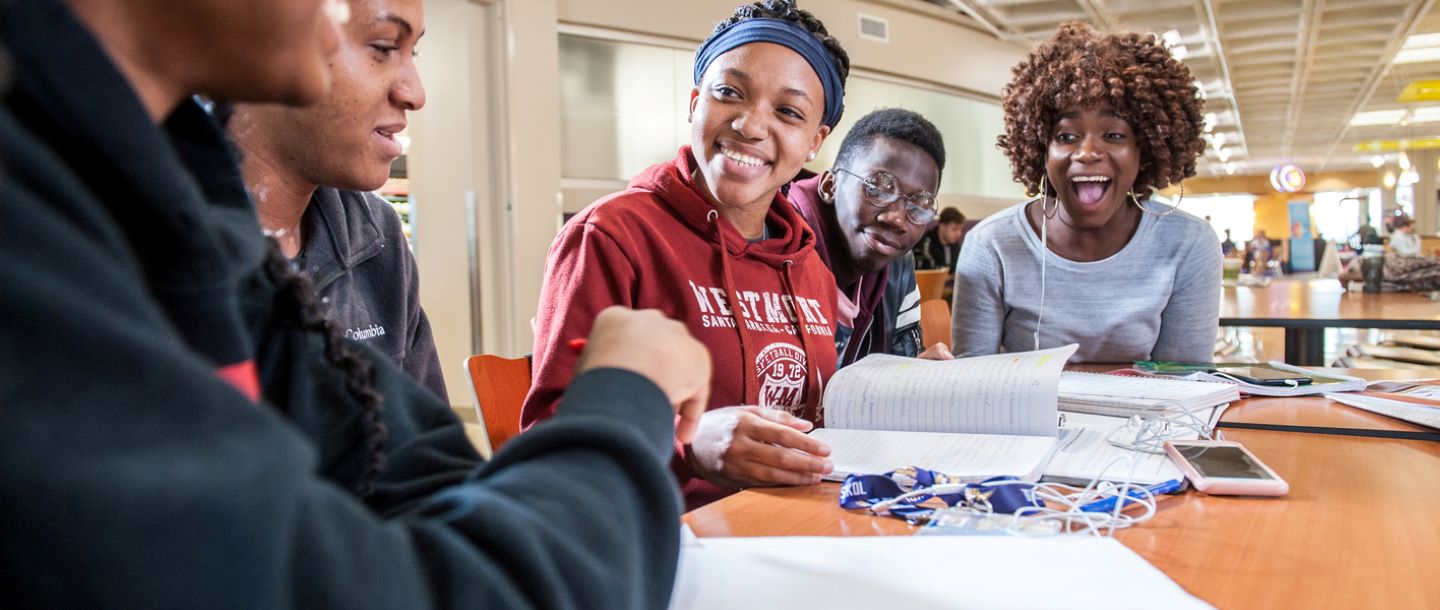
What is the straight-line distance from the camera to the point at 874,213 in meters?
2.00

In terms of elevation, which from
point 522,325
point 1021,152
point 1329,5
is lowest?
point 522,325

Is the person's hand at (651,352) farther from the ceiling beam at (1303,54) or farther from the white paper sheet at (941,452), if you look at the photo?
the ceiling beam at (1303,54)

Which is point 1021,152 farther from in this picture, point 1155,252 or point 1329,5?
point 1329,5

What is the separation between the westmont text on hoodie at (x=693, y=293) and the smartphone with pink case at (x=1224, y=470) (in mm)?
543

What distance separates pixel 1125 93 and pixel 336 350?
2.27m

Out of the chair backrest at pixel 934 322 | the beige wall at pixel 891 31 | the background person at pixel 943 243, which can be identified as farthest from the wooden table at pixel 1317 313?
the beige wall at pixel 891 31

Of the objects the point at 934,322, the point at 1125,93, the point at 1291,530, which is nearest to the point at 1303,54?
the point at 1125,93

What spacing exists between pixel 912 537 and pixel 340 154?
862 millimetres

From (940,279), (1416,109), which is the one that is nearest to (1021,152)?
(940,279)

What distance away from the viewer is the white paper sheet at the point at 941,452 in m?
1.00

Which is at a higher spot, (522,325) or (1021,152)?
(1021,152)

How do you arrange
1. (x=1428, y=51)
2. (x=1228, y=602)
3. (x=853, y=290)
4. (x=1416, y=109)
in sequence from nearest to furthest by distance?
(x=1228, y=602) < (x=853, y=290) < (x=1428, y=51) < (x=1416, y=109)

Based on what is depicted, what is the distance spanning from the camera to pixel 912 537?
0.78 metres

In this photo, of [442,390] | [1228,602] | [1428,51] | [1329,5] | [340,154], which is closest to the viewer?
[1228,602]
